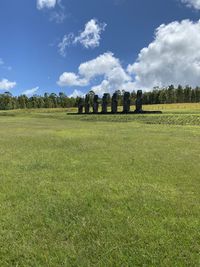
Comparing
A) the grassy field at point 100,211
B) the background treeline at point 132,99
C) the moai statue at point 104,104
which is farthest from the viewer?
the background treeline at point 132,99

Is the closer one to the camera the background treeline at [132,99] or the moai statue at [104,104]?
the moai statue at [104,104]

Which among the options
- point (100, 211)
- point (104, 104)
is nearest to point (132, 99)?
point (104, 104)

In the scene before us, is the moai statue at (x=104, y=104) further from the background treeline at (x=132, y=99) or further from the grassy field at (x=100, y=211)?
the background treeline at (x=132, y=99)

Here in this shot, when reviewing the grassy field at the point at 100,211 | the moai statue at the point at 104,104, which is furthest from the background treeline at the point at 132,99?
the grassy field at the point at 100,211

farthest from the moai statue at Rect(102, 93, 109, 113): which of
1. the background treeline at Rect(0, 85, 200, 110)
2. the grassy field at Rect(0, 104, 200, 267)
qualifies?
the background treeline at Rect(0, 85, 200, 110)

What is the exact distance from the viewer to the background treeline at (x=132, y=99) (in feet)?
466

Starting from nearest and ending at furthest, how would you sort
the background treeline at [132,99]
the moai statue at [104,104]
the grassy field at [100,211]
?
the grassy field at [100,211]
the moai statue at [104,104]
the background treeline at [132,99]

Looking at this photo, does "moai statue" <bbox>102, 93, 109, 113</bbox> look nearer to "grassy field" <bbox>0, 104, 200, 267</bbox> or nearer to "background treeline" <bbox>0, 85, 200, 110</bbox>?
"grassy field" <bbox>0, 104, 200, 267</bbox>

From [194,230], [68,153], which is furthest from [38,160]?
[194,230]

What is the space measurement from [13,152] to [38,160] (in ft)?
9.05

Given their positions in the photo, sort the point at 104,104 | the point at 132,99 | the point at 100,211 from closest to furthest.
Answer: the point at 100,211
the point at 104,104
the point at 132,99

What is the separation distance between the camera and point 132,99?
140m

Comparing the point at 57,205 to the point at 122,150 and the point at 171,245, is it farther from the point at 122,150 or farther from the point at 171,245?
the point at 122,150

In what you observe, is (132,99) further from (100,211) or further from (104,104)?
(100,211)
